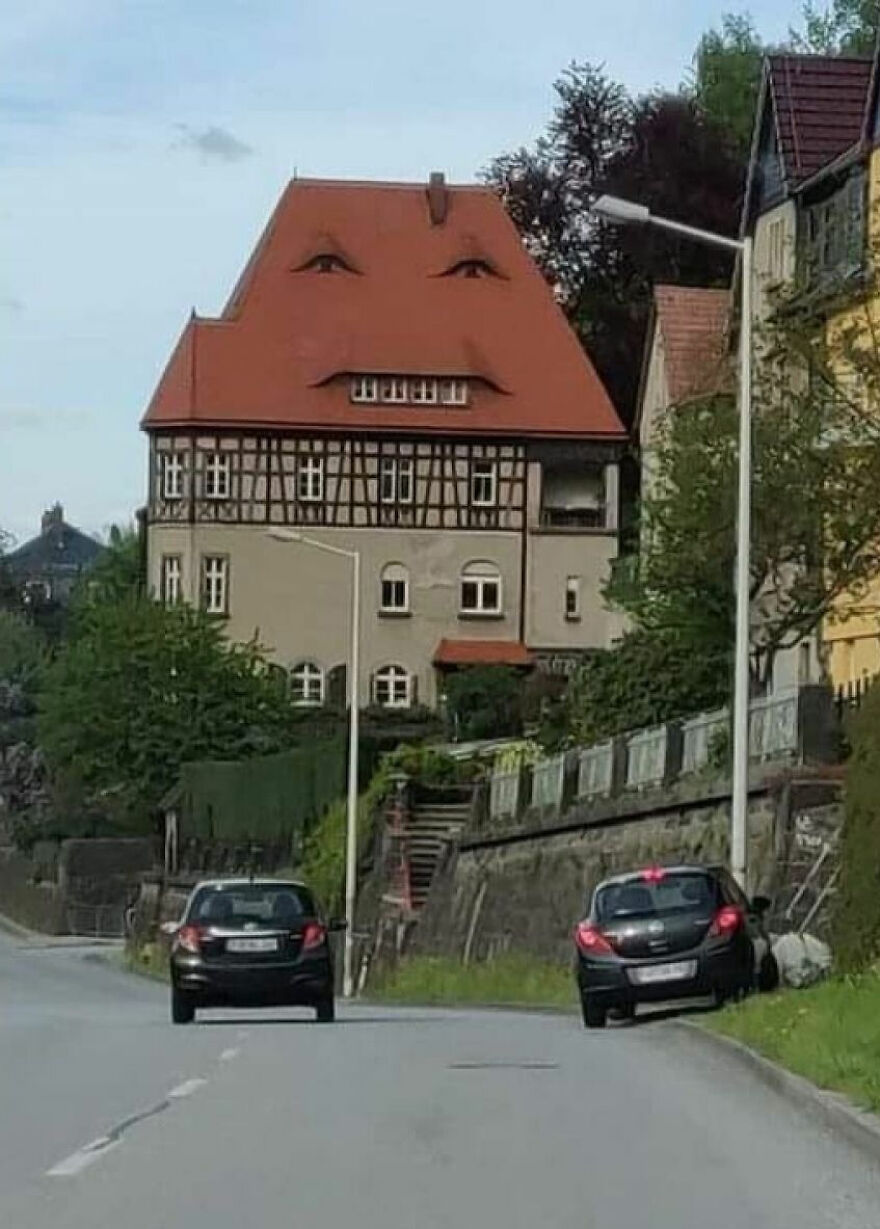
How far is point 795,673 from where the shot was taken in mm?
59750

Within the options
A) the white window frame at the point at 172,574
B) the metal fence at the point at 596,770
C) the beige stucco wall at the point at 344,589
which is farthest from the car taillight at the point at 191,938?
the white window frame at the point at 172,574

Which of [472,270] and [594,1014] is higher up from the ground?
[472,270]

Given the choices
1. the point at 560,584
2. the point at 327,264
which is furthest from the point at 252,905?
the point at 327,264

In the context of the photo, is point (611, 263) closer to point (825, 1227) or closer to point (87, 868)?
point (87, 868)

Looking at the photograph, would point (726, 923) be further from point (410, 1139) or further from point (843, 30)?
point (843, 30)

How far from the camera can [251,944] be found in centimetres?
3234

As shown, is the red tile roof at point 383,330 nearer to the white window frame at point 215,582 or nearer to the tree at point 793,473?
the white window frame at point 215,582

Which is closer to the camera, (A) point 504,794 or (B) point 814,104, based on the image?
(A) point 504,794

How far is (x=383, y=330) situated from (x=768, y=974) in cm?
7068

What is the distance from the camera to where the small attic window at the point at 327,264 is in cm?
10112

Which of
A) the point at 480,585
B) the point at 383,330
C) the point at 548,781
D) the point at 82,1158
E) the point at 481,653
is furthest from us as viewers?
the point at 383,330

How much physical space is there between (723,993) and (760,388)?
1273 centimetres

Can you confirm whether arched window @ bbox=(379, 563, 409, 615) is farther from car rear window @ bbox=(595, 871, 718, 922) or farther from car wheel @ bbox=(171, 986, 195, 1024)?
car rear window @ bbox=(595, 871, 718, 922)

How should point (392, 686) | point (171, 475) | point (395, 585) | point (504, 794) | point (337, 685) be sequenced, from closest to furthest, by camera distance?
point (504, 794)
point (337, 685)
point (392, 686)
point (395, 585)
point (171, 475)
